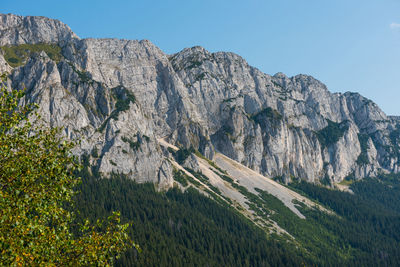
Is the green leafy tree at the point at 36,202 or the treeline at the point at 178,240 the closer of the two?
the green leafy tree at the point at 36,202

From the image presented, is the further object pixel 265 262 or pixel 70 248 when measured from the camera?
pixel 265 262

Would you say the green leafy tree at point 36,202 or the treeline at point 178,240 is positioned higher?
the green leafy tree at point 36,202

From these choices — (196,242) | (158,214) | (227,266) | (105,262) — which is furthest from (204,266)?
(105,262)

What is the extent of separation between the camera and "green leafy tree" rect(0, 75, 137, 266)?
18.9 m

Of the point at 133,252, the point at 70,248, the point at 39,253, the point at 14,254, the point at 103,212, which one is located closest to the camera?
the point at 14,254

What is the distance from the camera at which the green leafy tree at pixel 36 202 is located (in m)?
18.9

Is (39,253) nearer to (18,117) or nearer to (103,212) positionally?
(18,117)

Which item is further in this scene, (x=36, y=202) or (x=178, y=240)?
(x=178, y=240)

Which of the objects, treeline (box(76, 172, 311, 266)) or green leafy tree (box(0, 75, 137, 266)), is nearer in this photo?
green leafy tree (box(0, 75, 137, 266))

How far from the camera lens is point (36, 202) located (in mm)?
20219

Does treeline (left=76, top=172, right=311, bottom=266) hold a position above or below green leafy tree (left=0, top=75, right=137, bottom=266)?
below

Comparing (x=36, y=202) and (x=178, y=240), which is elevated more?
(x=36, y=202)

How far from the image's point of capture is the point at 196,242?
177875mm

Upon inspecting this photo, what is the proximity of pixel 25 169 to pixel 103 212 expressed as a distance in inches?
6340
